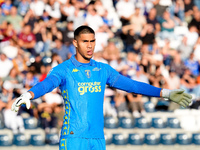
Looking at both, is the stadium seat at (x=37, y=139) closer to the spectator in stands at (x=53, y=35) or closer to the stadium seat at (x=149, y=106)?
the spectator in stands at (x=53, y=35)

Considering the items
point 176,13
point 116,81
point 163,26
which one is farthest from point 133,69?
point 116,81

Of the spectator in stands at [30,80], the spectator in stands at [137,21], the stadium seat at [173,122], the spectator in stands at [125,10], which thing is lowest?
the stadium seat at [173,122]

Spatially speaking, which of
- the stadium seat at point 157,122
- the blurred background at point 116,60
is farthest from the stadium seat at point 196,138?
the stadium seat at point 157,122

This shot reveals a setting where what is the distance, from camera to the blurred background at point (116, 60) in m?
12.2

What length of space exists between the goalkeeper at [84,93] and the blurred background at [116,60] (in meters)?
6.56

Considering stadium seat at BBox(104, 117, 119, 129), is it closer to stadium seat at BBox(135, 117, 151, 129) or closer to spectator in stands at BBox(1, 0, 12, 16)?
stadium seat at BBox(135, 117, 151, 129)

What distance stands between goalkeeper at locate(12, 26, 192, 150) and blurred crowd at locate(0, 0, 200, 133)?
656 cm

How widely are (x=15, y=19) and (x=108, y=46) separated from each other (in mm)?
2995

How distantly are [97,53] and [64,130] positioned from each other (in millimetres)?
7788

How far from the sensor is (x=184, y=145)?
12453 millimetres

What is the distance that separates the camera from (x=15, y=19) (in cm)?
1383

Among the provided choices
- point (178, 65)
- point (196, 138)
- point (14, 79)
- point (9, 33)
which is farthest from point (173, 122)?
point (9, 33)

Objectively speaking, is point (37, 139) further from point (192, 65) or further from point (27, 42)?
point (192, 65)

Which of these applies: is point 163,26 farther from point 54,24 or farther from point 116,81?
point 116,81
